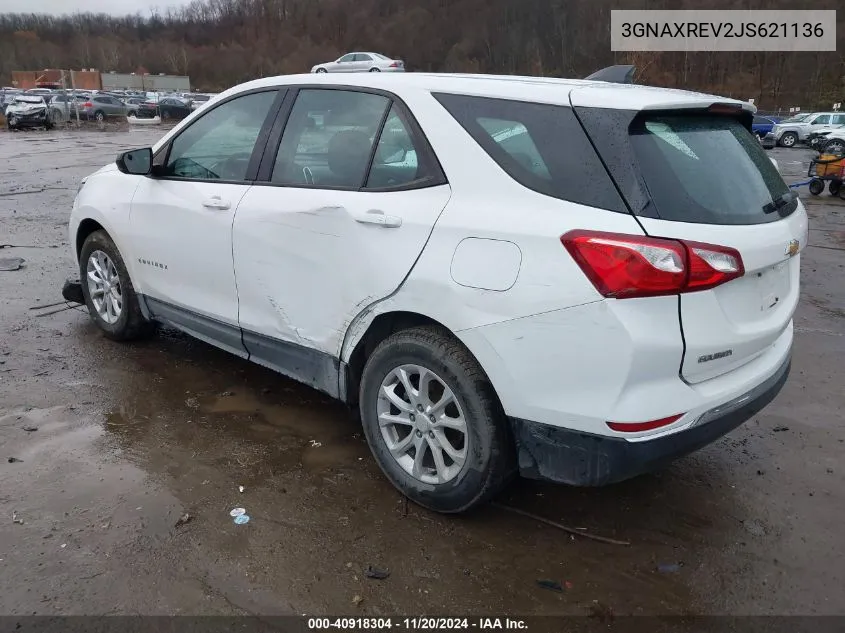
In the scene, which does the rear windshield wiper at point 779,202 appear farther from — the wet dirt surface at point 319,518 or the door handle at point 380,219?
the door handle at point 380,219

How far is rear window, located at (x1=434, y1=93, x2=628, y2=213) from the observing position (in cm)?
235

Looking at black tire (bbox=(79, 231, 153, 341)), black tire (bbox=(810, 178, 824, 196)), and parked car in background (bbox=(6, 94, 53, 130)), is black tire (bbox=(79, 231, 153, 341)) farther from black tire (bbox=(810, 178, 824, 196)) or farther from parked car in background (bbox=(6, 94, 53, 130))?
parked car in background (bbox=(6, 94, 53, 130))

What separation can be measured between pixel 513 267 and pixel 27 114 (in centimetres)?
3571

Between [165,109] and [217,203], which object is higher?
[165,109]

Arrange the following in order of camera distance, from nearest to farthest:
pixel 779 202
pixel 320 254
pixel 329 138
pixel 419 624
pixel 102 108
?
pixel 419 624 → pixel 779 202 → pixel 320 254 → pixel 329 138 → pixel 102 108

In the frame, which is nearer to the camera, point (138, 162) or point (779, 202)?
point (779, 202)

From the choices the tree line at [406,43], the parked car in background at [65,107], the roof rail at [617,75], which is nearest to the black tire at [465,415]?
the roof rail at [617,75]

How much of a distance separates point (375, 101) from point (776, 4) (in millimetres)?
84113

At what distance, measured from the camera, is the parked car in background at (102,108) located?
38.2m

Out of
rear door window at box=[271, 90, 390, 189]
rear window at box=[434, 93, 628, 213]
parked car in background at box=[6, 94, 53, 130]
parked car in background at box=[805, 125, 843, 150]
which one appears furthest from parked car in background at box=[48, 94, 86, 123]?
rear window at box=[434, 93, 628, 213]

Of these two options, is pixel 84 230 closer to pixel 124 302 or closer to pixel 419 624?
pixel 124 302

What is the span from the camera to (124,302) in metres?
4.46

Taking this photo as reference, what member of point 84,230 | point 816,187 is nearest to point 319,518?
point 84,230

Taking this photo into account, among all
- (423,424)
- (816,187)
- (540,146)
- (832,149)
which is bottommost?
(816,187)
